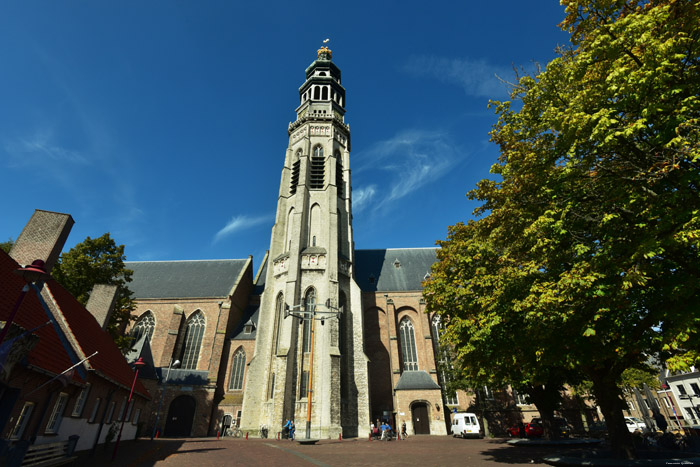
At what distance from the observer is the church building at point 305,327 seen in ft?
78.1

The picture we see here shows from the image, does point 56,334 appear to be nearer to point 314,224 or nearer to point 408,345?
point 314,224

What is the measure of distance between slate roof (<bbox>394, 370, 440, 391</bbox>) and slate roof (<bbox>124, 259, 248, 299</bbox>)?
19378mm

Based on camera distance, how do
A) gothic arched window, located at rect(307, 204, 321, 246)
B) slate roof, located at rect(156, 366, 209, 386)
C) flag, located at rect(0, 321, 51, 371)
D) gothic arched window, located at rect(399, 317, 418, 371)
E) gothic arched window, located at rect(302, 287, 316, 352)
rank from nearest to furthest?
flag, located at rect(0, 321, 51, 371) → gothic arched window, located at rect(302, 287, 316, 352) → slate roof, located at rect(156, 366, 209, 386) → gothic arched window, located at rect(307, 204, 321, 246) → gothic arched window, located at rect(399, 317, 418, 371)

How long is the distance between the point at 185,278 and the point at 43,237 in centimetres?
2687

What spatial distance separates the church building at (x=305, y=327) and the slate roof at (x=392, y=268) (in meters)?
0.13

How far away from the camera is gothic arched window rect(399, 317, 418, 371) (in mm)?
30395

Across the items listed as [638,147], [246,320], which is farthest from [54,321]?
[246,320]

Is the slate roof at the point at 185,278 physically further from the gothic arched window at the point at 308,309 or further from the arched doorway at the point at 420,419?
the arched doorway at the point at 420,419

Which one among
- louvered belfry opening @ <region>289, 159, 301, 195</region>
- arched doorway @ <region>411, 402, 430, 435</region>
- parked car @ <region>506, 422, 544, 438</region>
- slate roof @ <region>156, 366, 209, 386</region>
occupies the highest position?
louvered belfry opening @ <region>289, 159, 301, 195</region>

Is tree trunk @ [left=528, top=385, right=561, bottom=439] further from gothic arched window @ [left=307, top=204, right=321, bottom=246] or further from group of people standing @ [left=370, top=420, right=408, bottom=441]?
gothic arched window @ [left=307, top=204, right=321, bottom=246]

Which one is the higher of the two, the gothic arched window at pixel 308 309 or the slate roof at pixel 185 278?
the slate roof at pixel 185 278

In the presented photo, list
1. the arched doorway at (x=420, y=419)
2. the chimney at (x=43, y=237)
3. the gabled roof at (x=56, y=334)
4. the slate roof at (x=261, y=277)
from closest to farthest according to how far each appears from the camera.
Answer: the gabled roof at (x=56, y=334) → the chimney at (x=43, y=237) → the arched doorway at (x=420, y=419) → the slate roof at (x=261, y=277)

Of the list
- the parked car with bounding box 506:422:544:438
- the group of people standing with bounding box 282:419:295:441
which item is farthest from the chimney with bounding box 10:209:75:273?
the parked car with bounding box 506:422:544:438

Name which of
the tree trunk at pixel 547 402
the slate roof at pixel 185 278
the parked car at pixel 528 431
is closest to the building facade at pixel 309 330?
the slate roof at pixel 185 278
